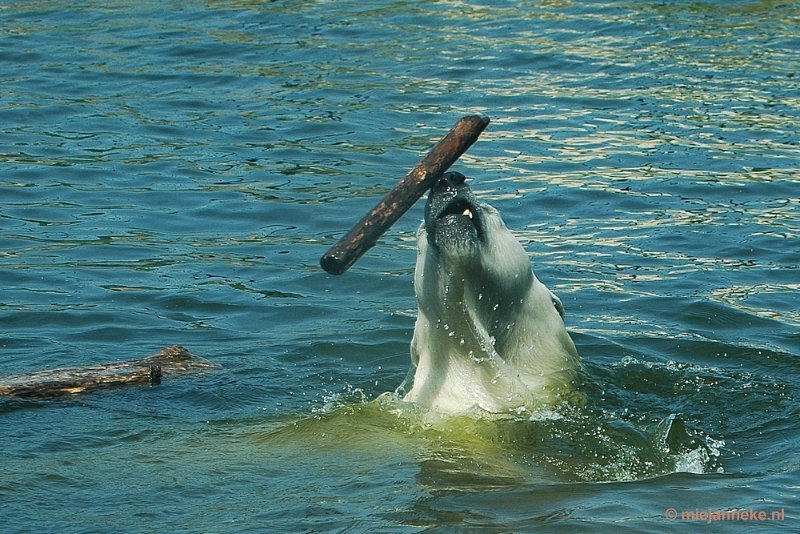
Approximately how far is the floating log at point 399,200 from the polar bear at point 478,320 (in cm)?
12

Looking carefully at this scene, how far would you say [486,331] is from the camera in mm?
5363

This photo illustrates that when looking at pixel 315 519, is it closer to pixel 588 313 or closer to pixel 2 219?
pixel 588 313

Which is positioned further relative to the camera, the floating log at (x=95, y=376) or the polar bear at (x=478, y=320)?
the floating log at (x=95, y=376)

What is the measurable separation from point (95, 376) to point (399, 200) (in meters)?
2.14

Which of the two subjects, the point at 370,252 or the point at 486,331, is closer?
the point at 486,331

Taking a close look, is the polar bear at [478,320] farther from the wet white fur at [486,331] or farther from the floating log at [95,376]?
the floating log at [95,376]

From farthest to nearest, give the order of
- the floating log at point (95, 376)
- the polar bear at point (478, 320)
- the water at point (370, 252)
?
the floating log at point (95, 376), the water at point (370, 252), the polar bear at point (478, 320)

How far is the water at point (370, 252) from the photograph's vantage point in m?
5.09

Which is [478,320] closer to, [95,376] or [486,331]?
[486,331]

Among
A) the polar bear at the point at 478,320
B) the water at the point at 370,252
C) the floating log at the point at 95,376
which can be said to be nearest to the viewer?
the polar bear at the point at 478,320

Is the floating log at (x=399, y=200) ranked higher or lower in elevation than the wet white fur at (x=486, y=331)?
higher

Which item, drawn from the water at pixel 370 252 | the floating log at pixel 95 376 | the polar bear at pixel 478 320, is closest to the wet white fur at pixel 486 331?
the polar bear at pixel 478 320

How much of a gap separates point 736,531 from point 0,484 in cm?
279

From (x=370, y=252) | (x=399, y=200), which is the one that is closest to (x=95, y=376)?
(x=399, y=200)
